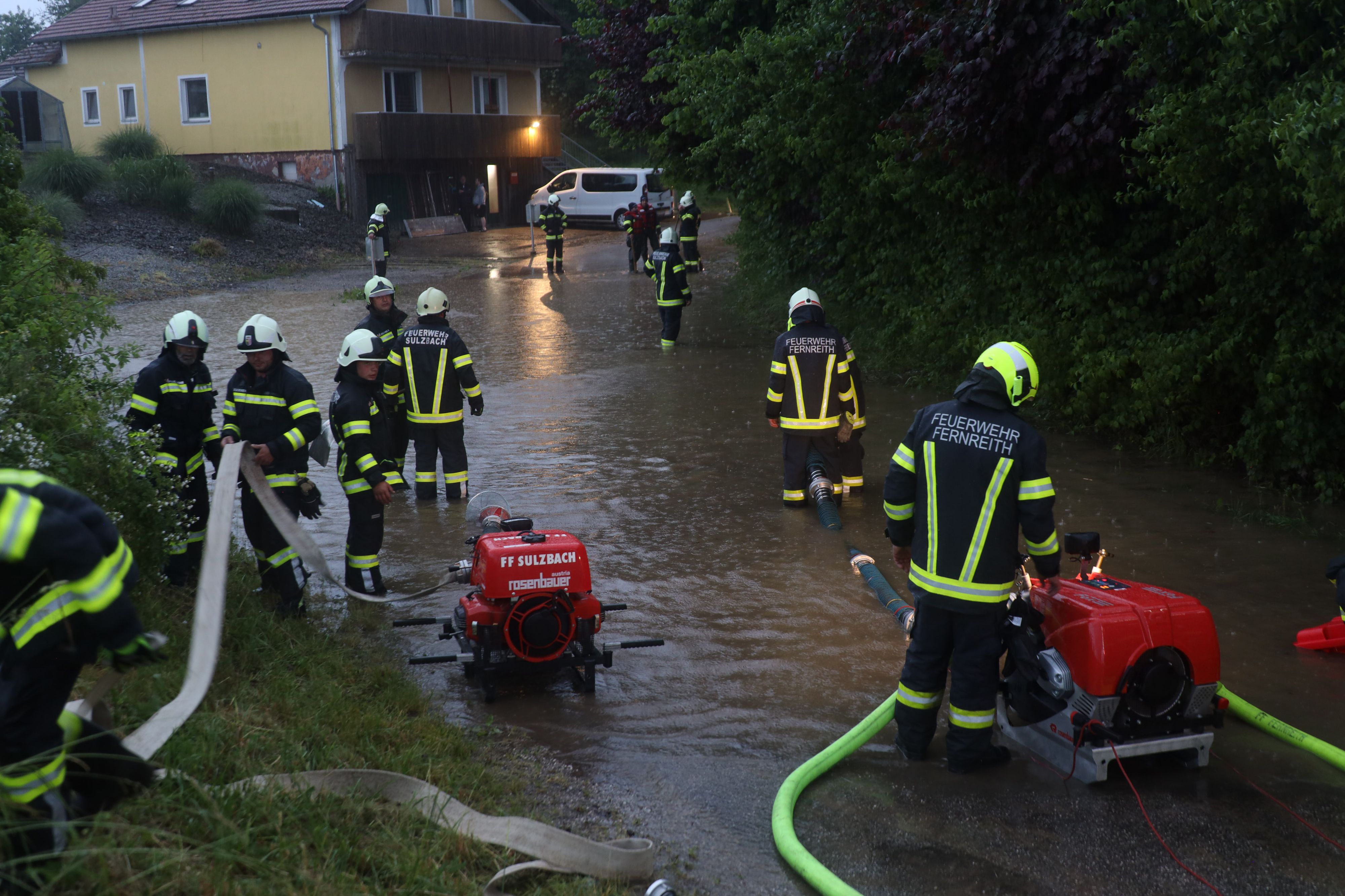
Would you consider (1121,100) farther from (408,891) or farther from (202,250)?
(202,250)

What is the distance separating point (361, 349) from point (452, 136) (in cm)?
3243

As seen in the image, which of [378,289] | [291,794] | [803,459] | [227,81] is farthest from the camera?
[227,81]

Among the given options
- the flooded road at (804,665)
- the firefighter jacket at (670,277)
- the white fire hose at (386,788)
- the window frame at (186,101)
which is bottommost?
the flooded road at (804,665)

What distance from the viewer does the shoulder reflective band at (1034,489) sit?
5.01 metres

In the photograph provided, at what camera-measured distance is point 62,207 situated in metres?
25.9

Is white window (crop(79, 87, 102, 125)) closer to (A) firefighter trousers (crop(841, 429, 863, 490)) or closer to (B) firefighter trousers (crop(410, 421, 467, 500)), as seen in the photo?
(B) firefighter trousers (crop(410, 421, 467, 500))

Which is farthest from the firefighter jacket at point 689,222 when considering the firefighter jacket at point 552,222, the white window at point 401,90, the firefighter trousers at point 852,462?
the white window at point 401,90

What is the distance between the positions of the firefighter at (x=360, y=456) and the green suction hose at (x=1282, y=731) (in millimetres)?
4842

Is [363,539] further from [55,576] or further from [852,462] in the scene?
[852,462]

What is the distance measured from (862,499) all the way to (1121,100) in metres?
3.79

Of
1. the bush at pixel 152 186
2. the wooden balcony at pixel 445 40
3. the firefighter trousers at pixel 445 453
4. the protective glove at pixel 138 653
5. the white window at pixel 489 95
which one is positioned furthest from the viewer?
the white window at pixel 489 95

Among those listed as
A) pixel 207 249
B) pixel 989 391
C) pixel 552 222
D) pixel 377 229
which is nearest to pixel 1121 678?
pixel 989 391

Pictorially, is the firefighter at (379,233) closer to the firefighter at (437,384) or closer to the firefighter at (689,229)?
the firefighter at (689,229)

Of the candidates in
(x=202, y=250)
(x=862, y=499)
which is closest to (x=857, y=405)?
(x=862, y=499)
